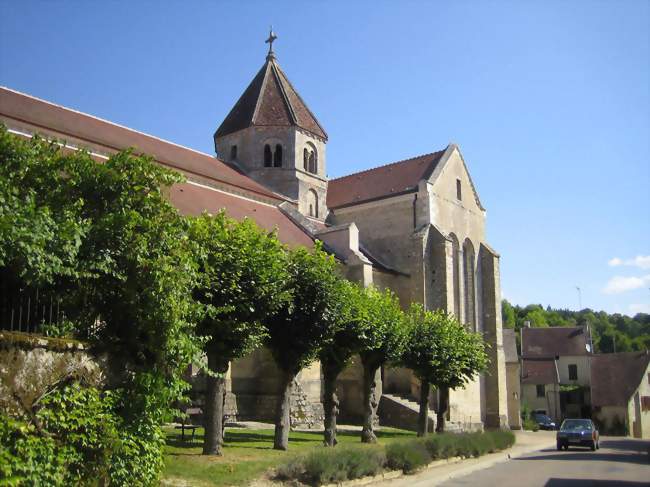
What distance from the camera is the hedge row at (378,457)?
545 inches

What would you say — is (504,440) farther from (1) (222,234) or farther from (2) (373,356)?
(1) (222,234)

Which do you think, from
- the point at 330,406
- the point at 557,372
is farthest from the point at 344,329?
the point at 557,372

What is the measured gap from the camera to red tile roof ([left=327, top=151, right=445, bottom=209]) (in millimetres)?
36250

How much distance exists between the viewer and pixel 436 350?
24672 mm

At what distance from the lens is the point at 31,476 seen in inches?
349

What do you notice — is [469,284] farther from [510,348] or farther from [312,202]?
[510,348]

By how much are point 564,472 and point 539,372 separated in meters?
45.1

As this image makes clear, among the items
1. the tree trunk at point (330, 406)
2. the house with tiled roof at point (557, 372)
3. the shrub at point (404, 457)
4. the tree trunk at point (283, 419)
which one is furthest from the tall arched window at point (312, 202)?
the house with tiled roof at point (557, 372)

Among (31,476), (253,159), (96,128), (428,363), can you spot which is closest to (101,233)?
(31,476)

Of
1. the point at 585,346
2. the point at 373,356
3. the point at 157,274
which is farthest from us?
the point at 585,346

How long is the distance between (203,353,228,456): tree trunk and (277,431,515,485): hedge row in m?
1.71

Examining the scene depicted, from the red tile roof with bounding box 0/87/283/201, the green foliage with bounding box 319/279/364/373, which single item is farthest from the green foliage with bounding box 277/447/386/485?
the red tile roof with bounding box 0/87/283/201

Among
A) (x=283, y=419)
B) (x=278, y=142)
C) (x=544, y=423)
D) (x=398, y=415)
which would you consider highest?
(x=278, y=142)

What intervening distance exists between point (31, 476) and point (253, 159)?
90.6ft
